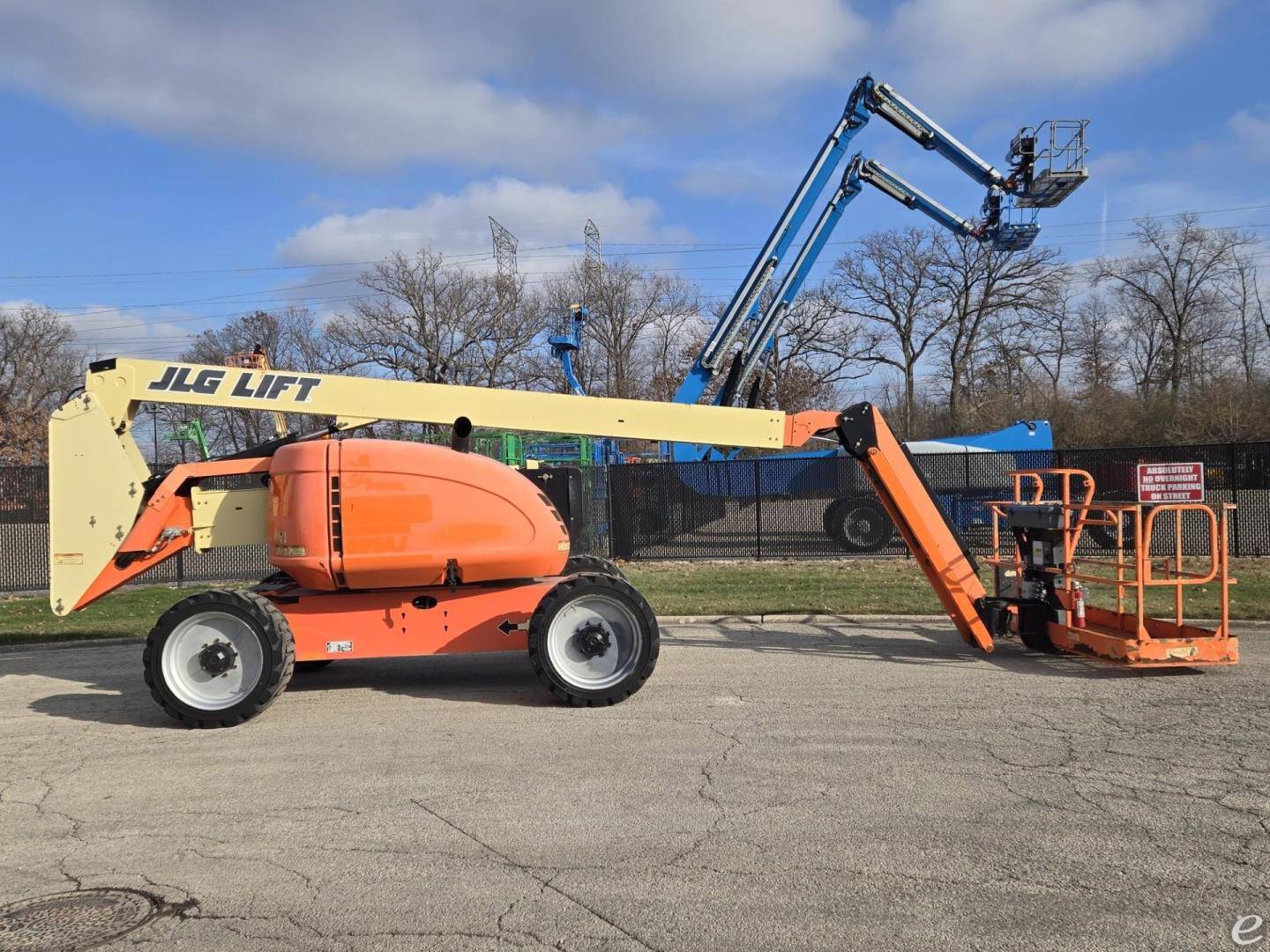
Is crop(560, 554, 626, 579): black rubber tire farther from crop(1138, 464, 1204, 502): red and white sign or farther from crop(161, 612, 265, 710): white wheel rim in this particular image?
crop(1138, 464, 1204, 502): red and white sign

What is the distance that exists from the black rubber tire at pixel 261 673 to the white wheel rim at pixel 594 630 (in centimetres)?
203

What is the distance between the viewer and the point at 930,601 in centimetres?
1262

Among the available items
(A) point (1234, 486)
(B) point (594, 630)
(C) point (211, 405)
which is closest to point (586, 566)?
(B) point (594, 630)

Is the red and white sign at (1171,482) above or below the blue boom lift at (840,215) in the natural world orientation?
below

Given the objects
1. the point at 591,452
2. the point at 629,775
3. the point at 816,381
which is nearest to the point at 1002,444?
the point at 591,452

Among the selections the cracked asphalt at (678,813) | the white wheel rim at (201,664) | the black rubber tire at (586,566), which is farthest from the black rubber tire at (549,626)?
the white wheel rim at (201,664)

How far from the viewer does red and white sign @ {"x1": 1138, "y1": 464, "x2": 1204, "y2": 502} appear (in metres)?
8.51

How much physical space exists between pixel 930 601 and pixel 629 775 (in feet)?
26.4

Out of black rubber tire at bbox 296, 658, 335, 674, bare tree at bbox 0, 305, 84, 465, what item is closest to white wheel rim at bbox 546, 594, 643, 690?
black rubber tire at bbox 296, 658, 335, 674

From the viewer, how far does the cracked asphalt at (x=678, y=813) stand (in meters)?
3.86

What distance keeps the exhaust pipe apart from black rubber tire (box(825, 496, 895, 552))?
40.8ft

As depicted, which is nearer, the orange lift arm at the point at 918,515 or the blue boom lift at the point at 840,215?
the orange lift arm at the point at 918,515

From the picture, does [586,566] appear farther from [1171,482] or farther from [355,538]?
[1171,482]

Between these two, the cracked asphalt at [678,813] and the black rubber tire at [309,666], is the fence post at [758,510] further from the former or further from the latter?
the black rubber tire at [309,666]
